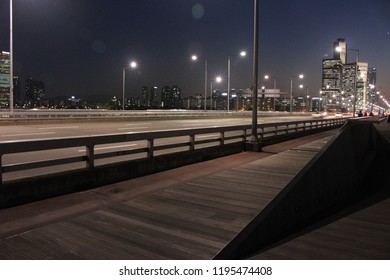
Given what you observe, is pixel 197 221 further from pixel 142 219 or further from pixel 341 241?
pixel 341 241

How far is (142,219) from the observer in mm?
6598

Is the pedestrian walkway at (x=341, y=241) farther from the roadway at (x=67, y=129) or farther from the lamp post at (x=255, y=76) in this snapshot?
the roadway at (x=67, y=129)

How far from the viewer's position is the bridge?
5371mm

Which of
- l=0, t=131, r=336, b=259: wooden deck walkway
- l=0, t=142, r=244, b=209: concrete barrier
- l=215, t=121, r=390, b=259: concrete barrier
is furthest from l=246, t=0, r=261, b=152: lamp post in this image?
l=0, t=131, r=336, b=259: wooden deck walkway

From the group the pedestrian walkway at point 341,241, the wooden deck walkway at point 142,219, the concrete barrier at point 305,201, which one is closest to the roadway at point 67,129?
the wooden deck walkway at point 142,219

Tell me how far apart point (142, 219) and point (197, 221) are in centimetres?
92

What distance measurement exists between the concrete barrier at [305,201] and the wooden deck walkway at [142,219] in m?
0.25

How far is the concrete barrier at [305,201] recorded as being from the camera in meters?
5.98

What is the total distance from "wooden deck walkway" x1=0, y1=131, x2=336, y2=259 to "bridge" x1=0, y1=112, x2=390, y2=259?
0.05ft

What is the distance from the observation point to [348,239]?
711 cm

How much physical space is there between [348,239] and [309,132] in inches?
932

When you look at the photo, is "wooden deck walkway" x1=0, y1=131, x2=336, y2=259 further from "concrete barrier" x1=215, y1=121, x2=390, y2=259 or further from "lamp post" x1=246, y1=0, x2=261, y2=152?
"lamp post" x1=246, y1=0, x2=261, y2=152

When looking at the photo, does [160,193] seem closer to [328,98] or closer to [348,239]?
[348,239]
